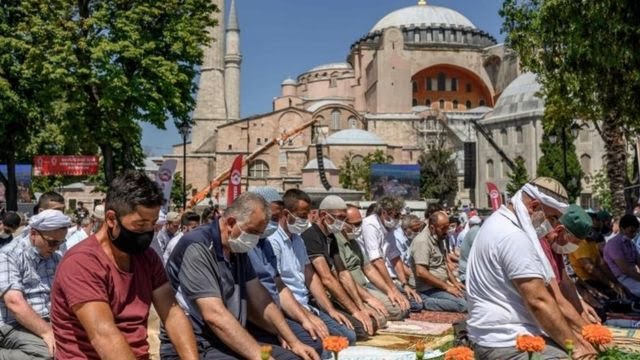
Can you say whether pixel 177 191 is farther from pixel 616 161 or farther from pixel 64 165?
pixel 616 161

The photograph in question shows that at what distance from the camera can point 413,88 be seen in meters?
87.4

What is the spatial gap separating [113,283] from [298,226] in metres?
3.78

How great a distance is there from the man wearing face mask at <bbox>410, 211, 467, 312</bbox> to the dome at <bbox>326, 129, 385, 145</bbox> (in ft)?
197

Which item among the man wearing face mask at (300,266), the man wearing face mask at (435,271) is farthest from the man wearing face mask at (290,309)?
the man wearing face mask at (435,271)

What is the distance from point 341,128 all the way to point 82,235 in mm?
73674

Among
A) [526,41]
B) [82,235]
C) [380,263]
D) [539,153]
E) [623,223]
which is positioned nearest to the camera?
[82,235]

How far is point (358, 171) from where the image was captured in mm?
65625

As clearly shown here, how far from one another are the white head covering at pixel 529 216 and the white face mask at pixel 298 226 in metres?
2.79

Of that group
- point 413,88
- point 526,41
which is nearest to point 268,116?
point 413,88

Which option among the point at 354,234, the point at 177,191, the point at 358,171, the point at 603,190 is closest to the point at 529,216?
the point at 354,234

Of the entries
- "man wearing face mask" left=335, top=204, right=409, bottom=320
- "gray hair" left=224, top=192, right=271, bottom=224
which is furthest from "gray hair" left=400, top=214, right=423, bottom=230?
"gray hair" left=224, top=192, right=271, bottom=224

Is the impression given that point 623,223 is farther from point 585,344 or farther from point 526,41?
point 526,41

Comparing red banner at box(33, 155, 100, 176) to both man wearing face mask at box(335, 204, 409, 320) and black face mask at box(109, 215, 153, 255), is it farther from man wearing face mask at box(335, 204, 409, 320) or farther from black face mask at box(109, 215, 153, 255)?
black face mask at box(109, 215, 153, 255)

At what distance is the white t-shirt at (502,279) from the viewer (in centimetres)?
446
